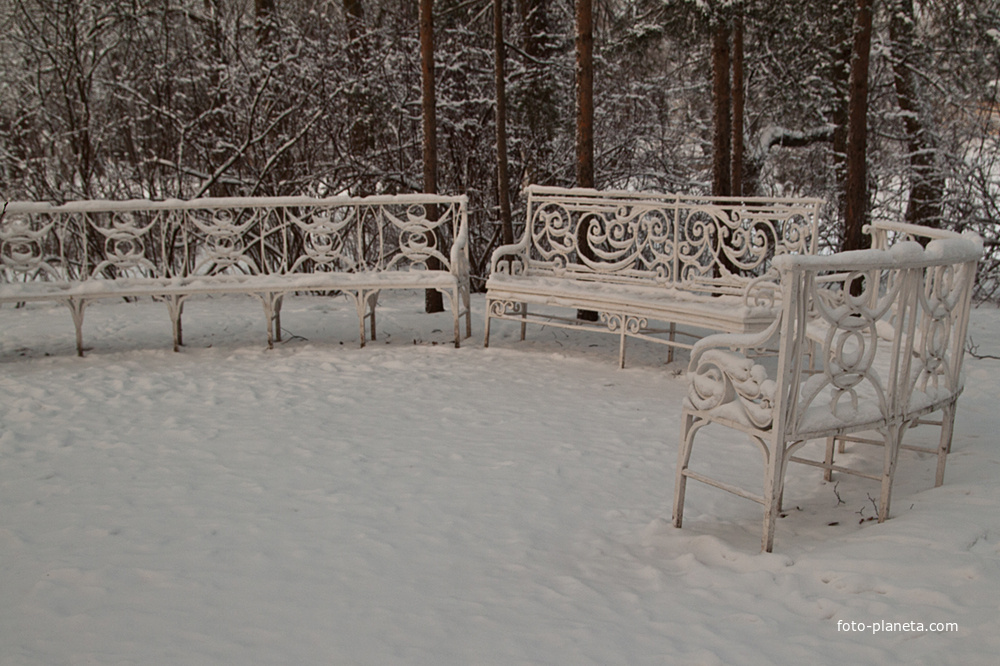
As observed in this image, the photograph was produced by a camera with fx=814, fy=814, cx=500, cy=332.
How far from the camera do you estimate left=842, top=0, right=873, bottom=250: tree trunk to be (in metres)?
8.52

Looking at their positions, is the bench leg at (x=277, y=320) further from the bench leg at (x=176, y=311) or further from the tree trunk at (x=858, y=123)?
the tree trunk at (x=858, y=123)

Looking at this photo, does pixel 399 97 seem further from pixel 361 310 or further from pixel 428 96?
pixel 361 310

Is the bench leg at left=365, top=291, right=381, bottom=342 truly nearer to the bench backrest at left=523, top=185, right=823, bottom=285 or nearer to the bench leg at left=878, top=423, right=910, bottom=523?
the bench backrest at left=523, top=185, right=823, bottom=285

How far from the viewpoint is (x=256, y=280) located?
7203 mm

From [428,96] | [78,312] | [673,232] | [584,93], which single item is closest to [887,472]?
[673,232]

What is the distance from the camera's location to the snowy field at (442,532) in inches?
103

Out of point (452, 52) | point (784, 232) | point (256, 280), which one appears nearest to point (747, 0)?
point (784, 232)

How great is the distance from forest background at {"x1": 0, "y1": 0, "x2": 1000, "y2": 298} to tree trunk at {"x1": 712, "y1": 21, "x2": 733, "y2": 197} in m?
0.86

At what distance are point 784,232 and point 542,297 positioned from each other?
6.56ft

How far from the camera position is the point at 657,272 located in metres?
6.95

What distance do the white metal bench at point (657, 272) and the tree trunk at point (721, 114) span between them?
1840 millimetres

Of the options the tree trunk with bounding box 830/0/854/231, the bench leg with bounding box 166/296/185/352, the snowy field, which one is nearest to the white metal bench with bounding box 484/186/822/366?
the snowy field

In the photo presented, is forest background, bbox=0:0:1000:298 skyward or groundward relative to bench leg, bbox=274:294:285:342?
skyward

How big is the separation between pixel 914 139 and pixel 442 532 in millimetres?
10487
